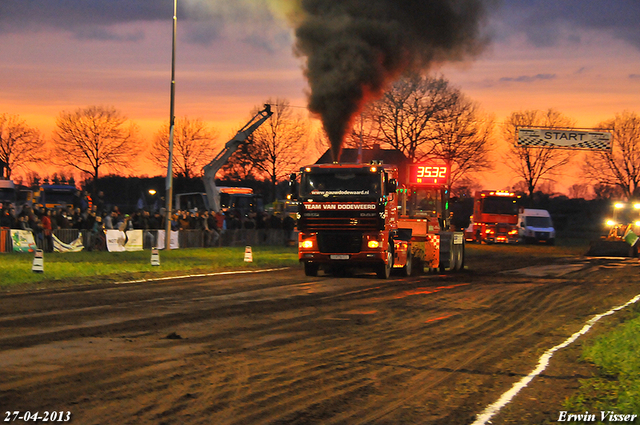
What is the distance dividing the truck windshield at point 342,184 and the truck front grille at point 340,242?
1118 mm

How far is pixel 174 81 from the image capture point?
99.1 feet

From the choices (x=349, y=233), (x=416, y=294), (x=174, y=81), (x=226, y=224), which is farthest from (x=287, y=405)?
(x=226, y=224)

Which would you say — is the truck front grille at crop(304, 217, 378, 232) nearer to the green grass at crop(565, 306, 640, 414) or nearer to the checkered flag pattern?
the green grass at crop(565, 306, 640, 414)

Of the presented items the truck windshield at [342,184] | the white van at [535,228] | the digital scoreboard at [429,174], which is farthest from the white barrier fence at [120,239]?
the white van at [535,228]

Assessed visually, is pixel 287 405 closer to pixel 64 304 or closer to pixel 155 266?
pixel 64 304

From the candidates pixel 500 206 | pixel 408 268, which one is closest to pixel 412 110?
pixel 500 206

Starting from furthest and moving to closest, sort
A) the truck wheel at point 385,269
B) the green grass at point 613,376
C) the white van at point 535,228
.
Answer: the white van at point 535,228 → the truck wheel at point 385,269 → the green grass at point 613,376

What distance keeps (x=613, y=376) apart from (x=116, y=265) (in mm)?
17716

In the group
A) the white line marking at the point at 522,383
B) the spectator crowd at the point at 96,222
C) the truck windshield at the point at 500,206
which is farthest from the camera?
the truck windshield at the point at 500,206

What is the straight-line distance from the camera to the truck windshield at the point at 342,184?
2078 cm

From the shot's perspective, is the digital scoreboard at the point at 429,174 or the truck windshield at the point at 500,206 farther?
the truck windshield at the point at 500,206

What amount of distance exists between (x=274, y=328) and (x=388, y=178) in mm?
10229

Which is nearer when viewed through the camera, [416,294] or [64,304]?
[64,304]

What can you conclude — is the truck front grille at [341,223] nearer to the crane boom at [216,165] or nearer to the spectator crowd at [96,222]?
the spectator crowd at [96,222]
